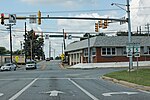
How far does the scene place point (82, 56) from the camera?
3110 inches

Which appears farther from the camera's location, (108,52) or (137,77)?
(108,52)

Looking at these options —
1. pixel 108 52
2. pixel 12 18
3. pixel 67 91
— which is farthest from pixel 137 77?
pixel 108 52

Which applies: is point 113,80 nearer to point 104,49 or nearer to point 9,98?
point 9,98

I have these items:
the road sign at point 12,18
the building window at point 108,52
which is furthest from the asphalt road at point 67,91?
the building window at point 108,52

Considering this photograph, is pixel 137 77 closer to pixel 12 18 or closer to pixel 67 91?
pixel 67 91

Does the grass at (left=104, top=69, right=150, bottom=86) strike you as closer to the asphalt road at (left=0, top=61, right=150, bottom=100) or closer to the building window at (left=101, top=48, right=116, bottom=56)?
the asphalt road at (left=0, top=61, right=150, bottom=100)

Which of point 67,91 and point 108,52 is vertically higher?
point 108,52

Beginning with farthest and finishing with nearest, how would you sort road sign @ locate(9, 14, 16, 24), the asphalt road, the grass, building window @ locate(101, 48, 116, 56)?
1. building window @ locate(101, 48, 116, 56)
2. road sign @ locate(9, 14, 16, 24)
3. the grass
4. the asphalt road

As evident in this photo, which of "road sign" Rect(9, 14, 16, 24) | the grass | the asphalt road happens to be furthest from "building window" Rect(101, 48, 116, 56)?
the asphalt road

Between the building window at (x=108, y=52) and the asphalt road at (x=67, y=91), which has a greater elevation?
the building window at (x=108, y=52)

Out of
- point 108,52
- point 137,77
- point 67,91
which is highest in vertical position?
point 108,52

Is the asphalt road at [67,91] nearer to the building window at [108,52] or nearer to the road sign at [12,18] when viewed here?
the road sign at [12,18]

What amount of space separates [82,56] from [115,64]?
17.6 m

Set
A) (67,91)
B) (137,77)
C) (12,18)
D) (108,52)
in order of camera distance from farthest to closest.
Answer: (108,52) → (12,18) → (137,77) → (67,91)
